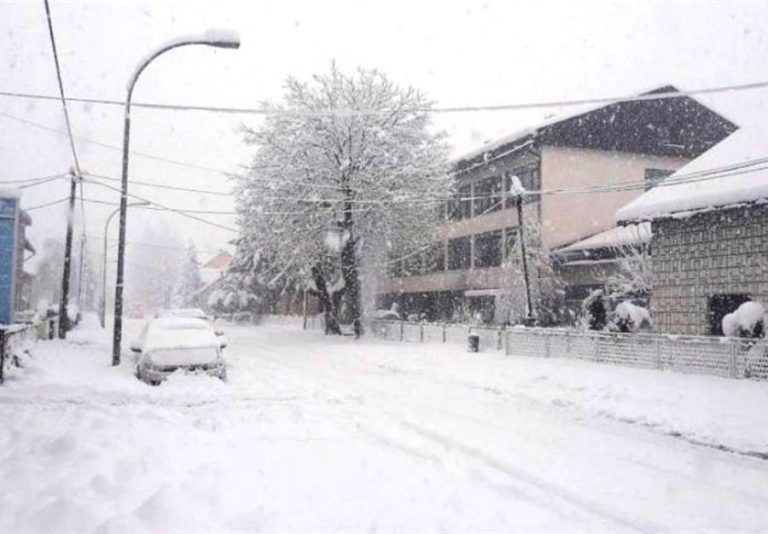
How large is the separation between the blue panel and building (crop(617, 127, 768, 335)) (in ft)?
60.7

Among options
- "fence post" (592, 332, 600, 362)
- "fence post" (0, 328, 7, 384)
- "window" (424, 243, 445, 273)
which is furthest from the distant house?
"fence post" (0, 328, 7, 384)

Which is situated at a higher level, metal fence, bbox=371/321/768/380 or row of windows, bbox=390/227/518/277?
row of windows, bbox=390/227/518/277

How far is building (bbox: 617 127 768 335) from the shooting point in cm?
1736

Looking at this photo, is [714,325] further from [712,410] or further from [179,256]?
[179,256]

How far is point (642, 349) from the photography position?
16969mm

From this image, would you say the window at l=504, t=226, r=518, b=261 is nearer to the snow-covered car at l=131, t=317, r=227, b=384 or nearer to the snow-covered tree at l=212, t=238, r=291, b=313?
the snow-covered car at l=131, t=317, r=227, b=384

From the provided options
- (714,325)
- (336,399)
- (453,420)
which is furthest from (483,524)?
(714,325)

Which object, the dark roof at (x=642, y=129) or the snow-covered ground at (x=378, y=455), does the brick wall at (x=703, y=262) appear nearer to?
the snow-covered ground at (x=378, y=455)

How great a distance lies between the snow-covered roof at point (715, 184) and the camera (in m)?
17.3

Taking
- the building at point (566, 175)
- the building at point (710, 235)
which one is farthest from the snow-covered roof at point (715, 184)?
the building at point (566, 175)

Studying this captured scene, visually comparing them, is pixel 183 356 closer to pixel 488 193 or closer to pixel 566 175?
pixel 566 175

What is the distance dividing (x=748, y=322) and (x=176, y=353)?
13338 millimetres

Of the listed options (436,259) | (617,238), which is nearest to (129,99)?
(617,238)

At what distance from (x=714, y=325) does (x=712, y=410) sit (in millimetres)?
8430
